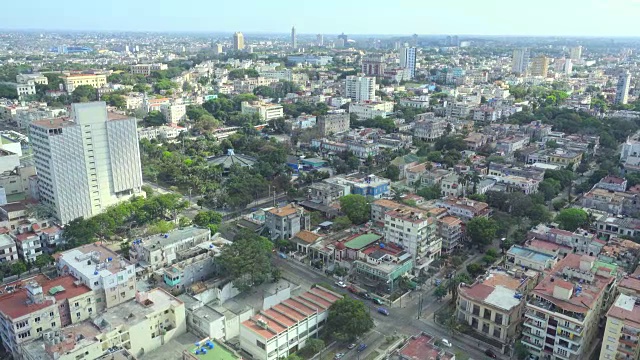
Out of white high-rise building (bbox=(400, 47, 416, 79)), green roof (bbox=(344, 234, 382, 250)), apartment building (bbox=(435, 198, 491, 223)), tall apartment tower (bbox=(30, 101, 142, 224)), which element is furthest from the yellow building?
white high-rise building (bbox=(400, 47, 416, 79))

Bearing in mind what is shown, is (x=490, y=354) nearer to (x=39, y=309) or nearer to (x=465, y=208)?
(x=465, y=208)

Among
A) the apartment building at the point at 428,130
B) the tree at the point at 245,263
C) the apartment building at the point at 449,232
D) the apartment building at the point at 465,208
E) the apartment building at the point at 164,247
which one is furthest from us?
the apartment building at the point at 428,130

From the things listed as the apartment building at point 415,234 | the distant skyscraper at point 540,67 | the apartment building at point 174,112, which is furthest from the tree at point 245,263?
the distant skyscraper at point 540,67

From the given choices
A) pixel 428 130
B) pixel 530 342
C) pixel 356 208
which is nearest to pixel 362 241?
pixel 356 208

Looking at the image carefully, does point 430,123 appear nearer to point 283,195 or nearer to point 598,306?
point 283,195

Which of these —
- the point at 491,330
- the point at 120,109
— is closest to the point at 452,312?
the point at 491,330

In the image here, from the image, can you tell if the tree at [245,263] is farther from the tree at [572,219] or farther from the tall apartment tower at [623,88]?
the tall apartment tower at [623,88]
